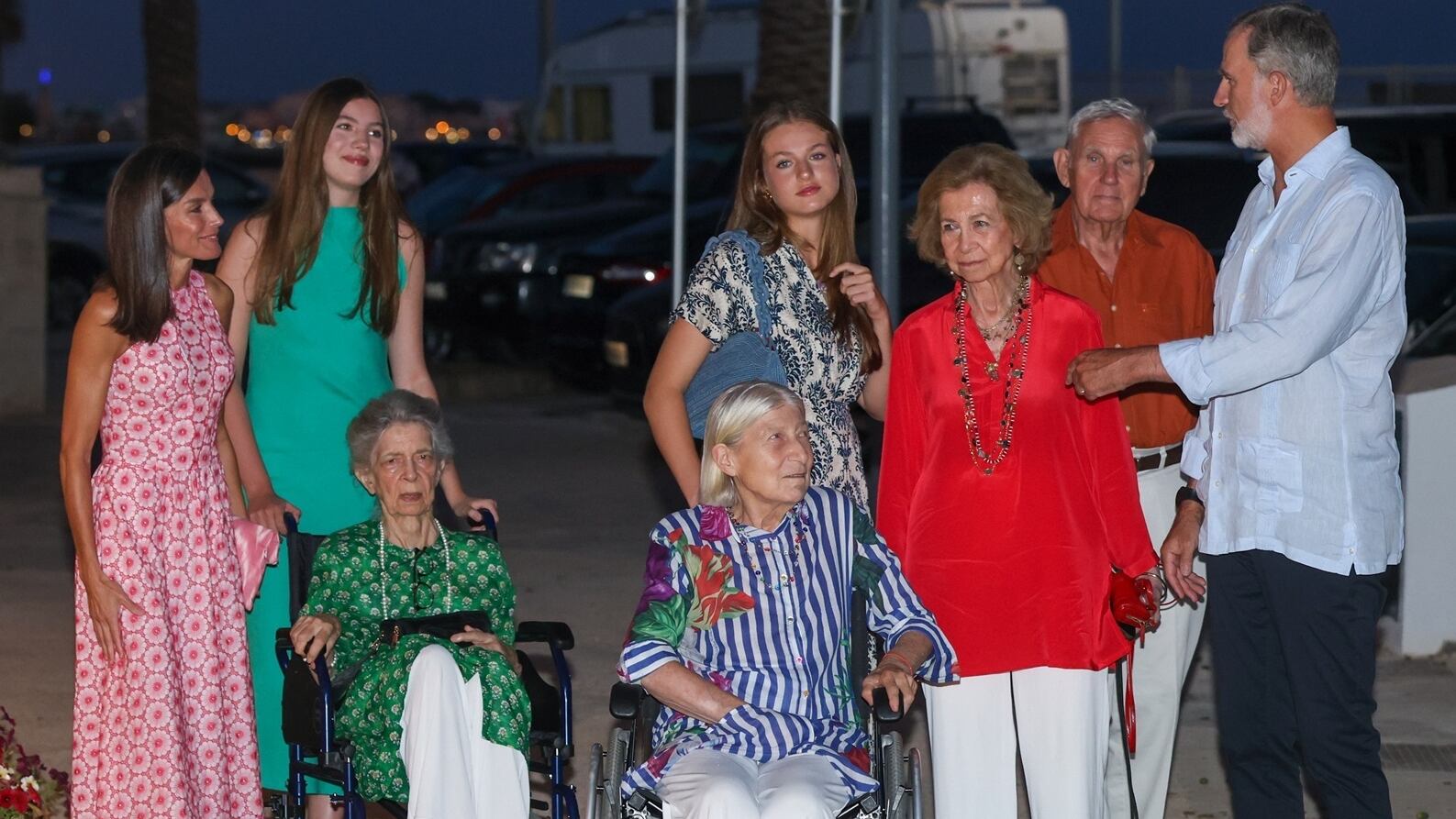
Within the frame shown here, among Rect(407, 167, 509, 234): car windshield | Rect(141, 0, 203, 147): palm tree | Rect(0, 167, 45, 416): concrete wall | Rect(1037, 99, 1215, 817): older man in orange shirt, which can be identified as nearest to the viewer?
Rect(1037, 99, 1215, 817): older man in orange shirt

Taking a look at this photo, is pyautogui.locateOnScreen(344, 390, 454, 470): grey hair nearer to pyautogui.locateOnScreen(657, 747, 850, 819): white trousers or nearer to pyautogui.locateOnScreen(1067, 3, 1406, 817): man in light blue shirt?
pyautogui.locateOnScreen(657, 747, 850, 819): white trousers

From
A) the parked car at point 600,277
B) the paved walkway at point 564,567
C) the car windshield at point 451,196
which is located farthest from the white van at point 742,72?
the paved walkway at point 564,567

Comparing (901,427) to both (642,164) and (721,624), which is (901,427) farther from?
(642,164)

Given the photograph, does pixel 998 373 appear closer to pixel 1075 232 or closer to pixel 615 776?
pixel 1075 232

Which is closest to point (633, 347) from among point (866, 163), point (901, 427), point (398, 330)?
point (866, 163)

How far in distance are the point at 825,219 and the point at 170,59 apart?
16.5m

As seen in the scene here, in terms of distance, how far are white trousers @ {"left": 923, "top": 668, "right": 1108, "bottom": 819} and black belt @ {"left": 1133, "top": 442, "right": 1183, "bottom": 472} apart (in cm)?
76

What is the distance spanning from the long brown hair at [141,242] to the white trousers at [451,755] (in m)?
1.05

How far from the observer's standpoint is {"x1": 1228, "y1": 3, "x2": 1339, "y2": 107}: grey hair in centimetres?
414

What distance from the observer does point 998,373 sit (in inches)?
173

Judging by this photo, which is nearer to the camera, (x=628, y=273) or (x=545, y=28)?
(x=628, y=273)

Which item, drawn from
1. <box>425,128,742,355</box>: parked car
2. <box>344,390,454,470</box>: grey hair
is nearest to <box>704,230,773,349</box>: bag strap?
<box>344,390,454,470</box>: grey hair

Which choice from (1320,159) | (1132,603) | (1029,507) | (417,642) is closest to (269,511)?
(417,642)

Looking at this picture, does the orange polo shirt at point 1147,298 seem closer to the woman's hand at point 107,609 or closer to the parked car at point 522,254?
the woman's hand at point 107,609
